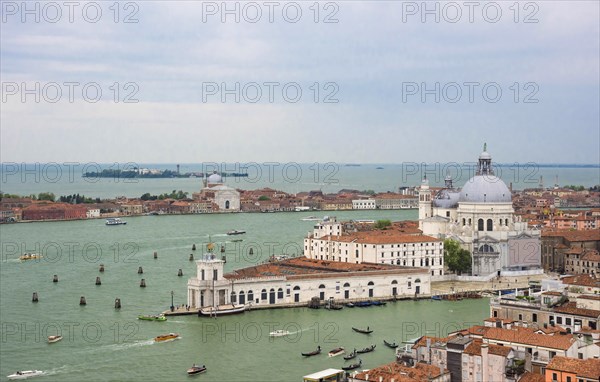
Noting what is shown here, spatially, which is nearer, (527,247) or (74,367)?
(74,367)

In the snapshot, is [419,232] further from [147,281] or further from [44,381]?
[44,381]

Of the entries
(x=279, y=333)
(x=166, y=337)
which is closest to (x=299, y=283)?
(x=279, y=333)

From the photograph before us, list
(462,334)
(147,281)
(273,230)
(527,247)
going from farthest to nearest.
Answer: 1. (273,230)
2. (527,247)
3. (147,281)
4. (462,334)

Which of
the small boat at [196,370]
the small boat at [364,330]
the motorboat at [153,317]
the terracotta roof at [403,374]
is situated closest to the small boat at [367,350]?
the small boat at [364,330]

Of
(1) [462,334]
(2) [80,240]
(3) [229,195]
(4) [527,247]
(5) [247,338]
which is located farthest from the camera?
(3) [229,195]

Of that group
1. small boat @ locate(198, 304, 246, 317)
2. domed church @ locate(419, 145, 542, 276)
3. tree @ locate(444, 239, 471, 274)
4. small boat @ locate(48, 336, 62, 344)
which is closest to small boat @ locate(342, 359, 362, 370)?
small boat @ locate(198, 304, 246, 317)

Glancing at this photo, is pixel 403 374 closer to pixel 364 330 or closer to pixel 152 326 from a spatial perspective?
pixel 364 330

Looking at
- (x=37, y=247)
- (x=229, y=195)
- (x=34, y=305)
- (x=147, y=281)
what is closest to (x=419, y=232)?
(x=147, y=281)
